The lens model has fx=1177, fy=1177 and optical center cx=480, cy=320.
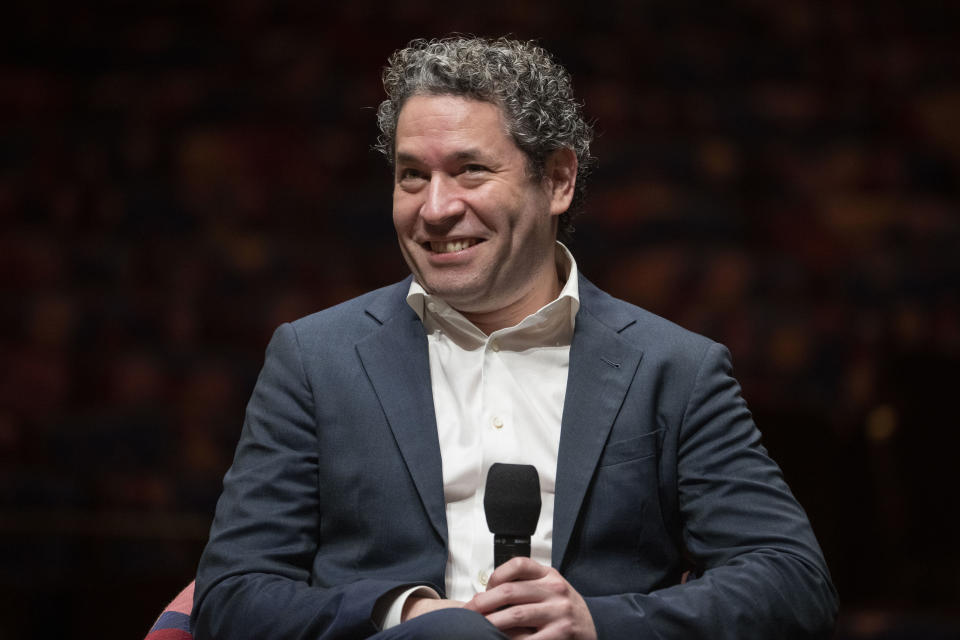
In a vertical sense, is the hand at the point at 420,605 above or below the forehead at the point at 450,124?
below

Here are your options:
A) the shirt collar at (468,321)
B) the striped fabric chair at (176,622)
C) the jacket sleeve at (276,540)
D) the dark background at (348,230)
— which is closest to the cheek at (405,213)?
the shirt collar at (468,321)

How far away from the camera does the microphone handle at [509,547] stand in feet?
4.30

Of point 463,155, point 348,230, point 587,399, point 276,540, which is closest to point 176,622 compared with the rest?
point 276,540

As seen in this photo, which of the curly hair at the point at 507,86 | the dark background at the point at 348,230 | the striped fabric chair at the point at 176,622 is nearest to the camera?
the striped fabric chair at the point at 176,622

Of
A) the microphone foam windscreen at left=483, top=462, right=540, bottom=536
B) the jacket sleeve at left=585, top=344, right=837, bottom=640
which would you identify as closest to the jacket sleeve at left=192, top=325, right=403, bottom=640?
the microphone foam windscreen at left=483, top=462, right=540, bottom=536

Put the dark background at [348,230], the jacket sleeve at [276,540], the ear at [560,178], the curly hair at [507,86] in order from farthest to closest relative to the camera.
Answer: the dark background at [348,230]
the ear at [560,178]
the curly hair at [507,86]
the jacket sleeve at [276,540]

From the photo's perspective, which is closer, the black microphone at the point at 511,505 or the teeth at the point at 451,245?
the black microphone at the point at 511,505

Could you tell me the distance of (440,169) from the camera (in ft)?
5.36

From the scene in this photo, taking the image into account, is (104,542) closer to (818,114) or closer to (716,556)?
(716,556)

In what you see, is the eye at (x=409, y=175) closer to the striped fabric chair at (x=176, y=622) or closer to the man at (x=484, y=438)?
the man at (x=484, y=438)

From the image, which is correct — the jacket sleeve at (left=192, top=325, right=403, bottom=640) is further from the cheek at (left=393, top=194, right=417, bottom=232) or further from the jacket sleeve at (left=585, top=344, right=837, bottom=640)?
the jacket sleeve at (left=585, top=344, right=837, bottom=640)

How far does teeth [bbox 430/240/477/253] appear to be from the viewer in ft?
5.44

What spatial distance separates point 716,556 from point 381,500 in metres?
0.45

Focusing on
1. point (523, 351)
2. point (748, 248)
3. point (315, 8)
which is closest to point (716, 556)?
point (523, 351)
